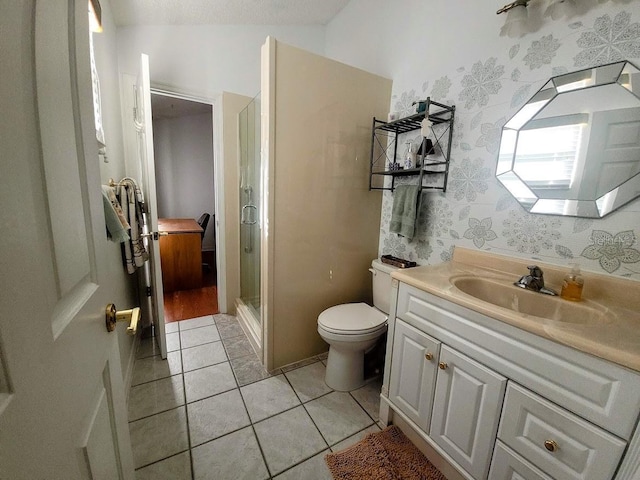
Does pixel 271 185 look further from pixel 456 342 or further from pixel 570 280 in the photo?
pixel 570 280

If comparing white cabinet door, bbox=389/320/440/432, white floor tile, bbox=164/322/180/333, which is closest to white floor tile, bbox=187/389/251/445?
white cabinet door, bbox=389/320/440/432

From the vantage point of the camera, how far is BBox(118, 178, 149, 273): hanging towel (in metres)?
1.53

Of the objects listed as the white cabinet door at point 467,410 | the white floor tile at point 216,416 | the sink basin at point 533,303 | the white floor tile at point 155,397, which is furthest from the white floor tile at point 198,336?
the sink basin at point 533,303

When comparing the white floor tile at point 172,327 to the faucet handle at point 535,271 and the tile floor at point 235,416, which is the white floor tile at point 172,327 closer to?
the tile floor at point 235,416

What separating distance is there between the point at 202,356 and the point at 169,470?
0.83m

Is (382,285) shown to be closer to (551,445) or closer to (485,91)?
(551,445)

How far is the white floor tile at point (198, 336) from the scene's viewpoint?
214cm

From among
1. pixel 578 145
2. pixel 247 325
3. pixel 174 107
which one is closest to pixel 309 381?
pixel 247 325

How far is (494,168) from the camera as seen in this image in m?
1.36

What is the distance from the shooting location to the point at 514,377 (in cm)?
89

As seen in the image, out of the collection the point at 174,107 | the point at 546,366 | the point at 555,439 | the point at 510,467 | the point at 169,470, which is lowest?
the point at 169,470

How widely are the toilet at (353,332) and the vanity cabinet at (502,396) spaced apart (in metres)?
0.25

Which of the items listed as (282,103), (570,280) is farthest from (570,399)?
(282,103)

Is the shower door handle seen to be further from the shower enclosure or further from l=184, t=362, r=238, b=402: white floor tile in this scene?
l=184, t=362, r=238, b=402: white floor tile
